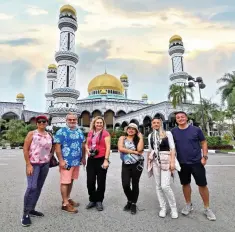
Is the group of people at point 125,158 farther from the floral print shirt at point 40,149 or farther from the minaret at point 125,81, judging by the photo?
the minaret at point 125,81

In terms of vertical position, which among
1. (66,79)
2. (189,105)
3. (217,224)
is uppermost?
(66,79)

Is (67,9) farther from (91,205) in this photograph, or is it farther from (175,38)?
(91,205)

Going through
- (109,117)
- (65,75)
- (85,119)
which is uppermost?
(65,75)

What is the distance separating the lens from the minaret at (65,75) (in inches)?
1326

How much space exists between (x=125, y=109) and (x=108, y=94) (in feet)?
20.2

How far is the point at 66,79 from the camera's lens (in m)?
34.0

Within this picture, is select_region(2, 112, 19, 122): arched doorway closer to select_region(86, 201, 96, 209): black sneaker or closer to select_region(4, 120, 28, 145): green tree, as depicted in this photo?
select_region(4, 120, 28, 145): green tree

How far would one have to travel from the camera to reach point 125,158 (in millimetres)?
3428

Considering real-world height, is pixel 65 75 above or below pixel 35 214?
above

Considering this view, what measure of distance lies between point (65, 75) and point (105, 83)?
19.6 m

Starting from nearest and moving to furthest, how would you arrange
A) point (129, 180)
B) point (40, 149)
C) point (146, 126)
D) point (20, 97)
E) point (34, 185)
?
point (34, 185)
point (40, 149)
point (129, 180)
point (146, 126)
point (20, 97)

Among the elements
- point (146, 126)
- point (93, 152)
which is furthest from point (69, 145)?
point (146, 126)

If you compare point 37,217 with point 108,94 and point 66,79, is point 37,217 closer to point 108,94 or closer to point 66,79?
point 66,79

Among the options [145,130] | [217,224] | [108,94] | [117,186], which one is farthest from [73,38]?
[217,224]
